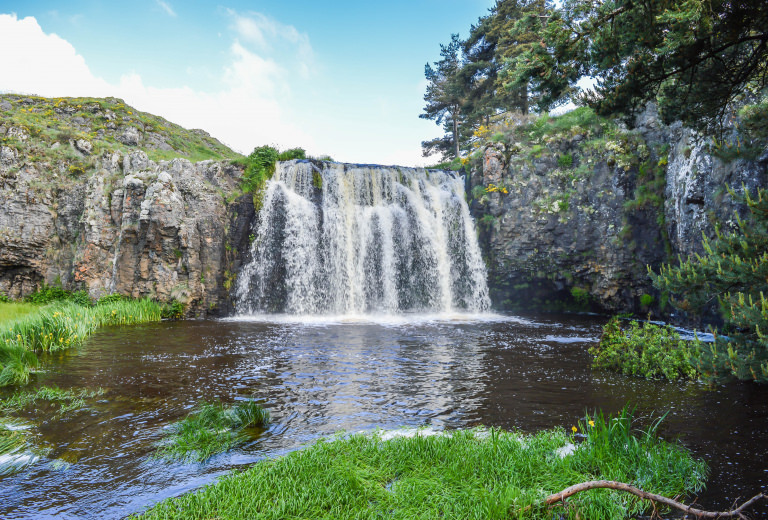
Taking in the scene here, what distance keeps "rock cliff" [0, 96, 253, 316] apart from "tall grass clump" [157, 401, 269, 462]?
45.1 feet

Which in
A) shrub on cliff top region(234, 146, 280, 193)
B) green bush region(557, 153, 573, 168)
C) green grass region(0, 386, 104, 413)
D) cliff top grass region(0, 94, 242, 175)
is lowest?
green grass region(0, 386, 104, 413)

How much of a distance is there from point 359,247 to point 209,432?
48.5 feet

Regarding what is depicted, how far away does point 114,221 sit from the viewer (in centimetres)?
1802

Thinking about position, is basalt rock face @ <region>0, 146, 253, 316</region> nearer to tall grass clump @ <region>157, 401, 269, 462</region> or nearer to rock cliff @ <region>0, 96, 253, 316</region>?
rock cliff @ <region>0, 96, 253, 316</region>

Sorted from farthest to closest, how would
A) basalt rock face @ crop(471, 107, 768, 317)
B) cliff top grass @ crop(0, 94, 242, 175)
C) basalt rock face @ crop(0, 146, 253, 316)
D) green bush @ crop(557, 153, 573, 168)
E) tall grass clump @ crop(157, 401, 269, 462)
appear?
cliff top grass @ crop(0, 94, 242, 175) < green bush @ crop(557, 153, 573, 168) < basalt rock face @ crop(0, 146, 253, 316) < basalt rock face @ crop(471, 107, 768, 317) < tall grass clump @ crop(157, 401, 269, 462)

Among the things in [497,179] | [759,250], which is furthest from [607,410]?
[497,179]

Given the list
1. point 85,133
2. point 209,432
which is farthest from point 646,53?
point 85,133

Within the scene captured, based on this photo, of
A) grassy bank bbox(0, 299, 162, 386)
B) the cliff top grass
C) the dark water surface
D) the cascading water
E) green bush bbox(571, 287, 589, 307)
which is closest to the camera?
the dark water surface

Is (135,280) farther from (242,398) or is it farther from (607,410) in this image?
(607,410)

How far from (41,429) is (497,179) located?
62.4 ft

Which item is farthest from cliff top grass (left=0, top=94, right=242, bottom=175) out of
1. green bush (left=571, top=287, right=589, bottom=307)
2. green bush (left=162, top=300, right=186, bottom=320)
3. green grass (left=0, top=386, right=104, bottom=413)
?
green bush (left=571, top=287, right=589, bottom=307)

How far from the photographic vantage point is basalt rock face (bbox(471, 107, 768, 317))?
1315cm

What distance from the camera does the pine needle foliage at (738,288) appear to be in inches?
156

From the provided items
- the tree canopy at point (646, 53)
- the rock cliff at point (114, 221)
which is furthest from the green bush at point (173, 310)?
the tree canopy at point (646, 53)
